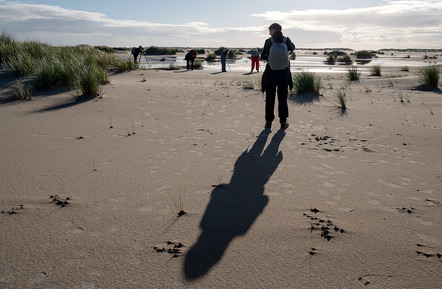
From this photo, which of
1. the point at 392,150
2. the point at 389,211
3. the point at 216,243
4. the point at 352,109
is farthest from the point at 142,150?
the point at 352,109

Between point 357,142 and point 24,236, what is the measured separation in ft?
15.3

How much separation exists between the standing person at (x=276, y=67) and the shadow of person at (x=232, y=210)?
5.76ft

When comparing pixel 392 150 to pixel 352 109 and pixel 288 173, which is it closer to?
pixel 288 173

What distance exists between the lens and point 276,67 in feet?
18.8

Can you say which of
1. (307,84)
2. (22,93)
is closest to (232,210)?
(307,84)

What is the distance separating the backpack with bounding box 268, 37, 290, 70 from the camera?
5559 millimetres

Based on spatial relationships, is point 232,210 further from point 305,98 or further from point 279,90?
point 305,98

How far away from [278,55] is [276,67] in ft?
0.70

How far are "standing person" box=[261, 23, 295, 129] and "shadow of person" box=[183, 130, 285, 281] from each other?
1756mm

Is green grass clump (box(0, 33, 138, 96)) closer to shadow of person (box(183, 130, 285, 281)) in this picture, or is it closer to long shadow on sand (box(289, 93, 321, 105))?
long shadow on sand (box(289, 93, 321, 105))

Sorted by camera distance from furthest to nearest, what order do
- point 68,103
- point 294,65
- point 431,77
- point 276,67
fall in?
point 294,65 < point 431,77 < point 68,103 < point 276,67

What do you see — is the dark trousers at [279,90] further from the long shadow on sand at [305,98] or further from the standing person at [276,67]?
the long shadow on sand at [305,98]

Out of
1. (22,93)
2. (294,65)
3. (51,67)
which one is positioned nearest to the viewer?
(22,93)

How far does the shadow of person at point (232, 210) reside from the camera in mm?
2217
